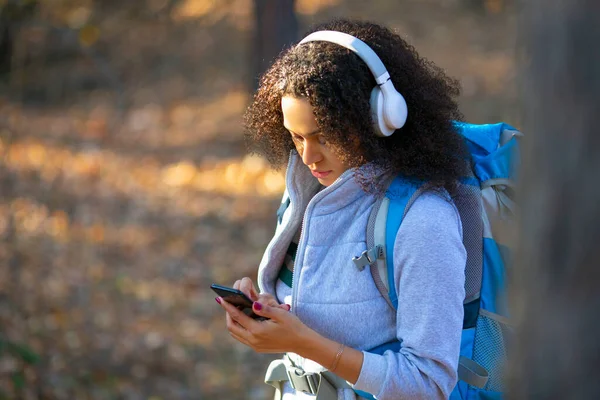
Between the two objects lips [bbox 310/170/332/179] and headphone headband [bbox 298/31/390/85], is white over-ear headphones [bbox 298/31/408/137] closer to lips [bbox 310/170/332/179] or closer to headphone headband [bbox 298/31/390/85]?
headphone headband [bbox 298/31/390/85]

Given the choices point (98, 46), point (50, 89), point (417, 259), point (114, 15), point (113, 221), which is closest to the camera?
point (417, 259)

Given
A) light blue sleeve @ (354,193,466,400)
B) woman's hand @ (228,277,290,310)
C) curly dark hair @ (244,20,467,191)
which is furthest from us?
woman's hand @ (228,277,290,310)

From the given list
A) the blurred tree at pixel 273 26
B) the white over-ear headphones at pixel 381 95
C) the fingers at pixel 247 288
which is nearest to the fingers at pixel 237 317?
the fingers at pixel 247 288

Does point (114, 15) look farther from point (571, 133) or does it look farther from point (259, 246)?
point (571, 133)

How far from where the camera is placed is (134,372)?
5.55 m

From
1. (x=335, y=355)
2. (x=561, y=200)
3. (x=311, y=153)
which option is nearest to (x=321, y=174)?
(x=311, y=153)

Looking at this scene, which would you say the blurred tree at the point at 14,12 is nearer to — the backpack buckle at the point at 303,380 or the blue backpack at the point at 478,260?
the backpack buckle at the point at 303,380

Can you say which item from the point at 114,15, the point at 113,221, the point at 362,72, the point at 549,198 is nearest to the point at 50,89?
the point at 114,15

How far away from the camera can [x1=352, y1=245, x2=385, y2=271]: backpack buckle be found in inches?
84.3

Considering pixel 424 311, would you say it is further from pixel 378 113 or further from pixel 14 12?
pixel 14 12

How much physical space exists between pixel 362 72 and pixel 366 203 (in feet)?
1.11

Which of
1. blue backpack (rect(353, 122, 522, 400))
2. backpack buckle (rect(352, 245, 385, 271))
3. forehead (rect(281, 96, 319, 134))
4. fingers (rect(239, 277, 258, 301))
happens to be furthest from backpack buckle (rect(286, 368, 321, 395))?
forehead (rect(281, 96, 319, 134))

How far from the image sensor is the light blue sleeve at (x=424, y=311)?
2082 millimetres

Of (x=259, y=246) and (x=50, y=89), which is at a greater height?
(x=50, y=89)
